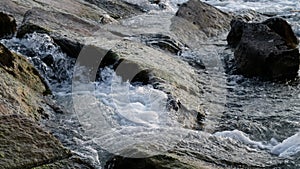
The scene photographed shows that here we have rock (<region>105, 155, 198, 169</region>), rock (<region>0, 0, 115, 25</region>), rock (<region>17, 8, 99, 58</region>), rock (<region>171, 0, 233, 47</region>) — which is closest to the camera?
rock (<region>105, 155, 198, 169</region>)

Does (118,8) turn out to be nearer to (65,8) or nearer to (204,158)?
(65,8)

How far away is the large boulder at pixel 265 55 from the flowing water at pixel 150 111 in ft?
0.62

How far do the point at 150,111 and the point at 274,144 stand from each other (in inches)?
60.9

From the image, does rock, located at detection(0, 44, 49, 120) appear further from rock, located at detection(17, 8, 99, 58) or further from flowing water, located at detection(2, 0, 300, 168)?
rock, located at detection(17, 8, 99, 58)

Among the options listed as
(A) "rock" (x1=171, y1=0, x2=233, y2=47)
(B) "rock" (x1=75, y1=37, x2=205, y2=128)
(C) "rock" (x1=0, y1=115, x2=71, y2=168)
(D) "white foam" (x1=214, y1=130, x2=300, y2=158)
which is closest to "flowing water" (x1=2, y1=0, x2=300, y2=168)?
(D) "white foam" (x1=214, y1=130, x2=300, y2=158)

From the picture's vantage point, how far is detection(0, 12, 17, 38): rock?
23.9ft

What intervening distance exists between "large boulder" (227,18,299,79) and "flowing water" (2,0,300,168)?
19 centimetres

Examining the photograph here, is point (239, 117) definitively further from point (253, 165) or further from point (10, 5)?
point (10, 5)

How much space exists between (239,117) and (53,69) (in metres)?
2.73

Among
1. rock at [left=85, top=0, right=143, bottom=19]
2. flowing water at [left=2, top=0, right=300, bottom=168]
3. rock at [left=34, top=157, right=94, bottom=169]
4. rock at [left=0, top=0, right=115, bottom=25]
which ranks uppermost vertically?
rock at [left=0, top=0, right=115, bottom=25]

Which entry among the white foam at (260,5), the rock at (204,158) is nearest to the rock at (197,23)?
the white foam at (260,5)

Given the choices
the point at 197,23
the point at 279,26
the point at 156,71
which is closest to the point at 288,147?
the point at 156,71

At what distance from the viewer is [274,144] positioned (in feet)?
18.5

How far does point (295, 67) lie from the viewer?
812cm
